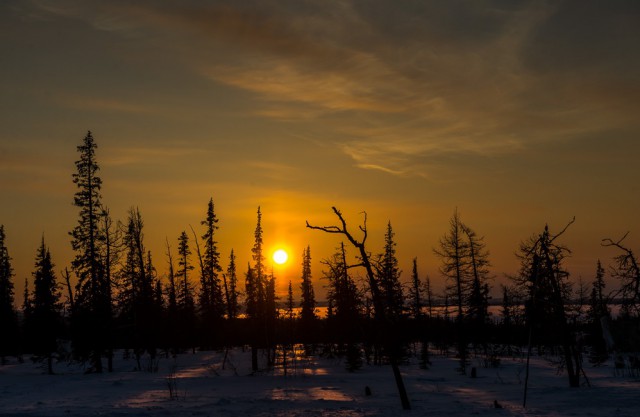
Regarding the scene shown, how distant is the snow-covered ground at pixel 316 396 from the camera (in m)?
20.7

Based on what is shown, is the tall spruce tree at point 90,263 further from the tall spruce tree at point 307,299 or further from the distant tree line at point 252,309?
the tall spruce tree at point 307,299

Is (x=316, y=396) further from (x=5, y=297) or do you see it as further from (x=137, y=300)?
(x=5, y=297)

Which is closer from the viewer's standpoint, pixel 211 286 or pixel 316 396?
pixel 316 396

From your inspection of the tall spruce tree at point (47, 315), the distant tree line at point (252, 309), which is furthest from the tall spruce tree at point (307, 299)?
the tall spruce tree at point (47, 315)

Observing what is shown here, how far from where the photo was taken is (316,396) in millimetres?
27516

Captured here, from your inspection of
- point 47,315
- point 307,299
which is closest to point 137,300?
point 47,315

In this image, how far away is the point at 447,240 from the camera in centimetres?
5225

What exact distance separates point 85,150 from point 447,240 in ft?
106

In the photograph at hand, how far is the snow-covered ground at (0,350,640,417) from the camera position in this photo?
20672 millimetres

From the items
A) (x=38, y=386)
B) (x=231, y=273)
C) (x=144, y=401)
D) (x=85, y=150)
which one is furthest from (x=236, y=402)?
(x=231, y=273)

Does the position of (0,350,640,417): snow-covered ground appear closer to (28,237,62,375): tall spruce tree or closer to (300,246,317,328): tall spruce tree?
(28,237,62,375): tall spruce tree

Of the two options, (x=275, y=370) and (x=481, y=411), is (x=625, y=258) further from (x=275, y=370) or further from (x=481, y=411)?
(x=275, y=370)

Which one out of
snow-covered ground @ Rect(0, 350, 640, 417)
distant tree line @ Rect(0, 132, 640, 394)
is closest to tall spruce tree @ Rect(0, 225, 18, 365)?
distant tree line @ Rect(0, 132, 640, 394)

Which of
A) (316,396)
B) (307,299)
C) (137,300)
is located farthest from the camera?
(307,299)
